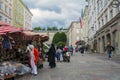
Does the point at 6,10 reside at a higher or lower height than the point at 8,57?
higher

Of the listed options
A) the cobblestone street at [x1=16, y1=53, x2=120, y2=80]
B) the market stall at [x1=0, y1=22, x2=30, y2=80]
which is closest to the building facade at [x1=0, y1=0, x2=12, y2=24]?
the cobblestone street at [x1=16, y1=53, x2=120, y2=80]

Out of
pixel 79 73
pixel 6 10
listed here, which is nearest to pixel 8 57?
pixel 79 73

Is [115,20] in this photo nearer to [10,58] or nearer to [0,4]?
[10,58]

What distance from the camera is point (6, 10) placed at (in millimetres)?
55938

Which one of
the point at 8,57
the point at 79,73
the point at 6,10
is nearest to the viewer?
the point at 8,57

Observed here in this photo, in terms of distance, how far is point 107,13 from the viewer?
34.9m

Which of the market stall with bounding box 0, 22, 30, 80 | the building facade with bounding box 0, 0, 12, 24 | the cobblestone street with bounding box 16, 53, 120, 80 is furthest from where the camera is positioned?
the building facade with bounding box 0, 0, 12, 24

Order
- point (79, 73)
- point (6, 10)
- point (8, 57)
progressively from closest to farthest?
point (8, 57), point (79, 73), point (6, 10)

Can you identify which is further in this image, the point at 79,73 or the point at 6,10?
the point at 6,10

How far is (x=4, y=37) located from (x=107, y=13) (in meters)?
25.1

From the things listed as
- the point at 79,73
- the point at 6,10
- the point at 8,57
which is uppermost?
the point at 6,10

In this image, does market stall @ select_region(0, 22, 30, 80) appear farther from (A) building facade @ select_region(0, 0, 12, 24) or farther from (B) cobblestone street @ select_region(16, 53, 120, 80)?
(A) building facade @ select_region(0, 0, 12, 24)

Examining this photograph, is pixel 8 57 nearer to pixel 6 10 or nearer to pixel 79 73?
pixel 79 73

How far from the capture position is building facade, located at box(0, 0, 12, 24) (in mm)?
51312
